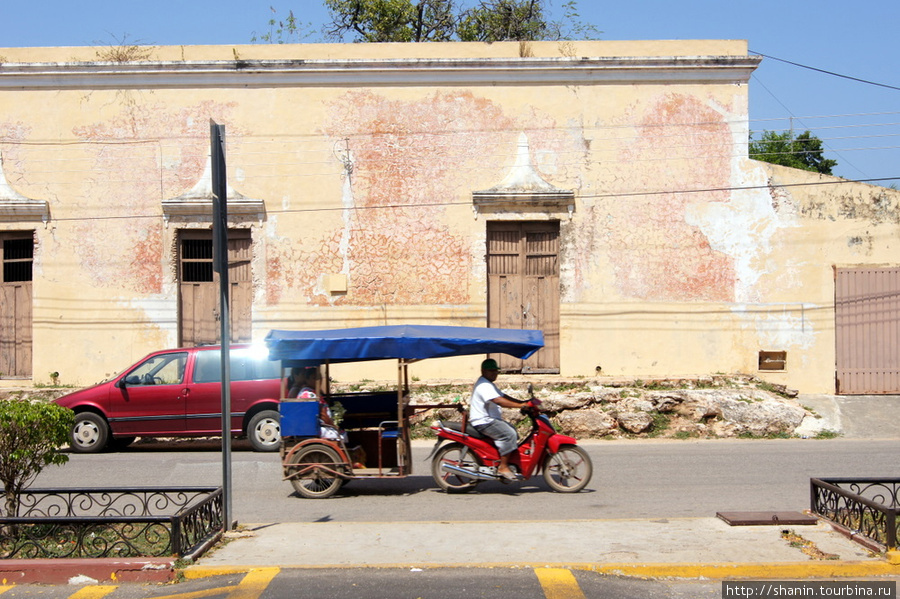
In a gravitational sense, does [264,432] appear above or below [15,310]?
below

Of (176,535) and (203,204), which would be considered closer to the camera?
(176,535)

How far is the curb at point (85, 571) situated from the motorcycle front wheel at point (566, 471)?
4.65 meters

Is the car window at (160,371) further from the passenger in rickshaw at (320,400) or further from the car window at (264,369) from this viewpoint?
the passenger in rickshaw at (320,400)

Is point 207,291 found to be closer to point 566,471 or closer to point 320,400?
point 320,400

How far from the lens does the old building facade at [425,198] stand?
57.2ft

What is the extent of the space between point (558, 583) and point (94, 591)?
11.3 ft

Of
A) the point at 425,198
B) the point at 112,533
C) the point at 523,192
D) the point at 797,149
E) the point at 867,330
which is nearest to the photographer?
the point at 112,533

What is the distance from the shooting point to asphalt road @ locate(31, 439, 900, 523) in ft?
30.7

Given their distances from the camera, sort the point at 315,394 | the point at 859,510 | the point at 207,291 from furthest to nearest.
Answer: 1. the point at 207,291
2. the point at 315,394
3. the point at 859,510

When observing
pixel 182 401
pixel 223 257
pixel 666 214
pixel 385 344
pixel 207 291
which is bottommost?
pixel 182 401

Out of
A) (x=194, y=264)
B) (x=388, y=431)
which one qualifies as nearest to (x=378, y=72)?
(x=194, y=264)

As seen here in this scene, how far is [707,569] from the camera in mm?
6738

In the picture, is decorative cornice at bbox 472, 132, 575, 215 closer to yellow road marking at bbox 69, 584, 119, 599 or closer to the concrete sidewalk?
the concrete sidewalk

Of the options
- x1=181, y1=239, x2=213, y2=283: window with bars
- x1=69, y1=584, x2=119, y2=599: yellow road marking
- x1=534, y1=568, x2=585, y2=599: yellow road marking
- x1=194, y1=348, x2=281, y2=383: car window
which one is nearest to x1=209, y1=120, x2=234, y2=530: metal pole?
x1=69, y1=584, x2=119, y2=599: yellow road marking
